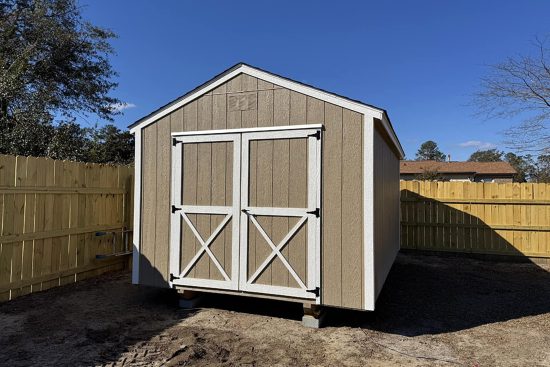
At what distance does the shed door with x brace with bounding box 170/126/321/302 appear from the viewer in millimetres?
3941

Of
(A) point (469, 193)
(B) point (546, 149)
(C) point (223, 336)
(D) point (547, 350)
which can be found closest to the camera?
(D) point (547, 350)

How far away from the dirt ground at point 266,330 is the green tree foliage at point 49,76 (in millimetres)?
4587

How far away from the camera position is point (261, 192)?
163 inches

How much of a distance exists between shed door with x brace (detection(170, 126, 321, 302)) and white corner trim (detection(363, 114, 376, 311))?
49 cm

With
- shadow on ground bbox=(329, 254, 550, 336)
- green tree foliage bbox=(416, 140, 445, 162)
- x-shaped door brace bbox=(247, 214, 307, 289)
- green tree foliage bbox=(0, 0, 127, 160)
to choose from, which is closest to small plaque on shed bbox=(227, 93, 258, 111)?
x-shaped door brace bbox=(247, 214, 307, 289)

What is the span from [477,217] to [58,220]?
828 cm

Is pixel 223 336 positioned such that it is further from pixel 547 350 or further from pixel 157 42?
pixel 157 42

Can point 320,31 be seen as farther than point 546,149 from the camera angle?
Yes

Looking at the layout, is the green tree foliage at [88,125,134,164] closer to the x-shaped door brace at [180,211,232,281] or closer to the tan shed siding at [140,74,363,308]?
the tan shed siding at [140,74,363,308]

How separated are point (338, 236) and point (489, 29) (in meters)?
8.43

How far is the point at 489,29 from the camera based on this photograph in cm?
913

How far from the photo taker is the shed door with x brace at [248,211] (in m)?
3.94

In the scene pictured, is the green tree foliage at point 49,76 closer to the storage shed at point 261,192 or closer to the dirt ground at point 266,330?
the dirt ground at point 266,330

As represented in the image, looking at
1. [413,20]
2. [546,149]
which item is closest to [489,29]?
[413,20]
